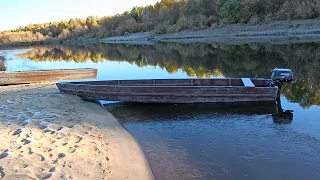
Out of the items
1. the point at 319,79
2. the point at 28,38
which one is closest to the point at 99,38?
the point at 28,38

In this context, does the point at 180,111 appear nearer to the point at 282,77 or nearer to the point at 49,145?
the point at 282,77

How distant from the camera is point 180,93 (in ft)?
45.5

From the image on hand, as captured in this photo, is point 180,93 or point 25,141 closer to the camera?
point 25,141

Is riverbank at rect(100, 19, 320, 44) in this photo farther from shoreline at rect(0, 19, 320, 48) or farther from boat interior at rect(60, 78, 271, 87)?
boat interior at rect(60, 78, 271, 87)

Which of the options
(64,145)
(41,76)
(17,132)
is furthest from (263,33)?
(64,145)

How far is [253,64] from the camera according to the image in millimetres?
25578

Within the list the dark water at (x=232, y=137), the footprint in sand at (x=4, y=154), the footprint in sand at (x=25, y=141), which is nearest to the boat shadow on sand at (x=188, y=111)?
the dark water at (x=232, y=137)

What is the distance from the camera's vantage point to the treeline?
60734 mm

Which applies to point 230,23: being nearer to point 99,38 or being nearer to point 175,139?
point 175,139

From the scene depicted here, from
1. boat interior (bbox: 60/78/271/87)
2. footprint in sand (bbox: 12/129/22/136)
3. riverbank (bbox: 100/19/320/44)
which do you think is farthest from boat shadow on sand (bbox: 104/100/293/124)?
riverbank (bbox: 100/19/320/44)

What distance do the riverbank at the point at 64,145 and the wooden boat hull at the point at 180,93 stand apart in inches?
71.1

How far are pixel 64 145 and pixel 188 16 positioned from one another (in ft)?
290

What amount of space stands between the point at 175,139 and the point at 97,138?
2.41m

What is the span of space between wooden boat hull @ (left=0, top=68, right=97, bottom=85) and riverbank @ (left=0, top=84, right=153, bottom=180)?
29.6 ft
